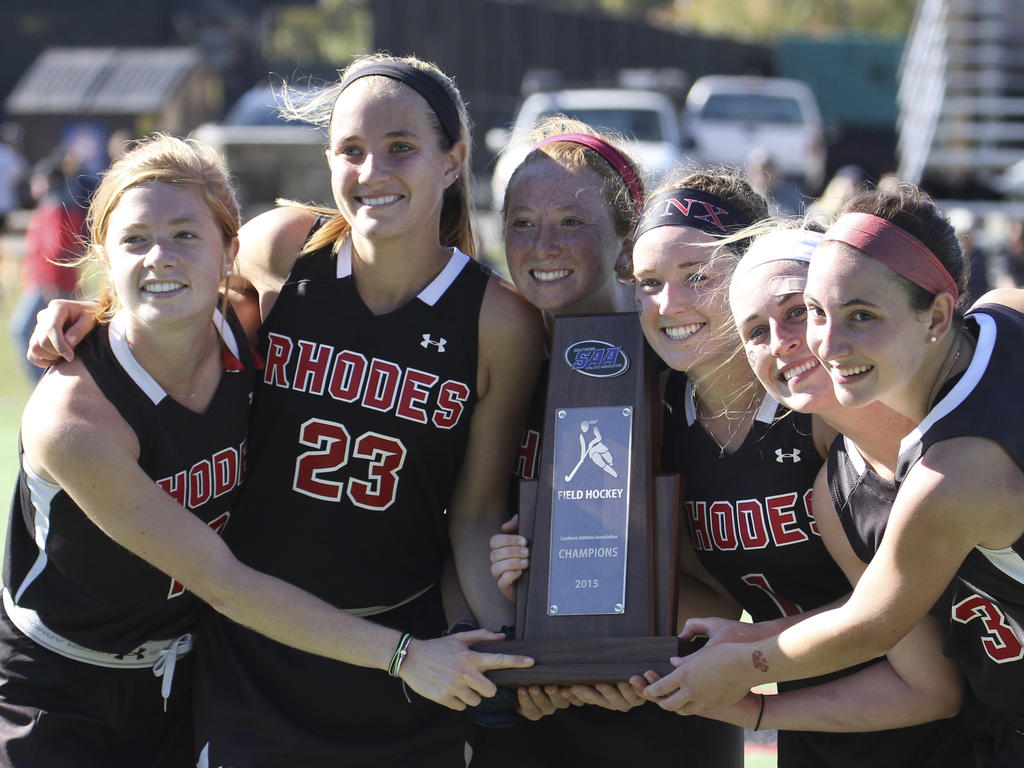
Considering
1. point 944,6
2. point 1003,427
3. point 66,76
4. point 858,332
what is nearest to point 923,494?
point 1003,427

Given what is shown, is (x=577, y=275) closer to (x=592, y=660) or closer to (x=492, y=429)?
(x=492, y=429)

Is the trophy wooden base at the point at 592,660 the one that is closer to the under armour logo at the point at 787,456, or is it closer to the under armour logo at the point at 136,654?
the under armour logo at the point at 787,456

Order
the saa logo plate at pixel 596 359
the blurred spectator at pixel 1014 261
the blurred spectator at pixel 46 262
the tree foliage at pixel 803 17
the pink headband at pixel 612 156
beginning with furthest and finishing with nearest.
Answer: the tree foliage at pixel 803 17 → the blurred spectator at pixel 1014 261 → the blurred spectator at pixel 46 262 → the pink headband at pixel 612 156 → the saa logo plate at pixel 596 359

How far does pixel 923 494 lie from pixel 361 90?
Result: 1755 mm

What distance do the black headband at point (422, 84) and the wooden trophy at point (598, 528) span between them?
65 cm

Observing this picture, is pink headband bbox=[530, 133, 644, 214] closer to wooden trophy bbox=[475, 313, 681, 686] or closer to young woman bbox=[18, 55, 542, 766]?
young woman bbox=[18, 55, 542, 766]

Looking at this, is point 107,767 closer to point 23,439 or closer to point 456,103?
point 23,439

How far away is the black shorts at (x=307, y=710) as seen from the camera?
10.3ft

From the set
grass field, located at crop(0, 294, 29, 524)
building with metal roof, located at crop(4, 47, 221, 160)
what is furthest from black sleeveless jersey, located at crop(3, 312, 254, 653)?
building with metal roof, located at crop(4, 47, 221, 160)

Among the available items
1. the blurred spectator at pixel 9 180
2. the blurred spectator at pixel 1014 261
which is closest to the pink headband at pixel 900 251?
the blurred spectator at pixel 1014 261

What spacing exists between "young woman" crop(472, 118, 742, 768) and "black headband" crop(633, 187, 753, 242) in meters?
0.24

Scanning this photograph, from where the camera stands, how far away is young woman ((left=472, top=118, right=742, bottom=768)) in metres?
3.29

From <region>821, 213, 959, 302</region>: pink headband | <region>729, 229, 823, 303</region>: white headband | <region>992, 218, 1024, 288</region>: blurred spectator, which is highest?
<region>821, 213, 959, 302</region>: pink headband

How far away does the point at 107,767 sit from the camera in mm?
3078
